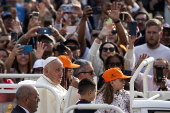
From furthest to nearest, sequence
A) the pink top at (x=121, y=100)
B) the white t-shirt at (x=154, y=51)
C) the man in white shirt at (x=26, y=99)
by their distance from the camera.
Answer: the white t-shirt at (x=154, y=51) < the pink top at (x=121, y=100) < the man in white shirt at (x=26, y=99)

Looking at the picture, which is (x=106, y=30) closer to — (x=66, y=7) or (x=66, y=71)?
(x=66, y=71)

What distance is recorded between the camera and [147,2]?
17828mm

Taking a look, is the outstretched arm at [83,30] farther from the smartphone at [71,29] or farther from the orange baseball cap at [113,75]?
the orange baseball cap at [113,75]

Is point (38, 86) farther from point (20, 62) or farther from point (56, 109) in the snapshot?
point (20, 62)

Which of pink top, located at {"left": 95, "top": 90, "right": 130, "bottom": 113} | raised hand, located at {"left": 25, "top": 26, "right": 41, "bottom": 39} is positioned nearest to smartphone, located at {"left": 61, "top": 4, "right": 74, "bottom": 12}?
raised hand, located at {"left": 25, "top": 26, "right": 41, "bottom": 39}

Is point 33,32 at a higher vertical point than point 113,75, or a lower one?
higher

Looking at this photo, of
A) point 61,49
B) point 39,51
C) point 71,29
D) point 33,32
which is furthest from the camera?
point 71,29

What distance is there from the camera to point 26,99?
6148 millimetres

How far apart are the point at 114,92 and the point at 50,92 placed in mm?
969

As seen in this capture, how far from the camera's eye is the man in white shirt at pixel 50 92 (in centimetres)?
720

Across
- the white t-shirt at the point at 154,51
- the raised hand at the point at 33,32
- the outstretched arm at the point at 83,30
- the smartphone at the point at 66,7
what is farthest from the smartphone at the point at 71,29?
the white t-shirt at the point at 154,51

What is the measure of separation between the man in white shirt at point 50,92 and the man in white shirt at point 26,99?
3.23 ft

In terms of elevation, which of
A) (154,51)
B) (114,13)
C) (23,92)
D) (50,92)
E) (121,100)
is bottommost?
(121,100)

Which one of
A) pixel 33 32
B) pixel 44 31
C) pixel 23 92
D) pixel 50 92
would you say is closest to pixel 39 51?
pixel 44 31
